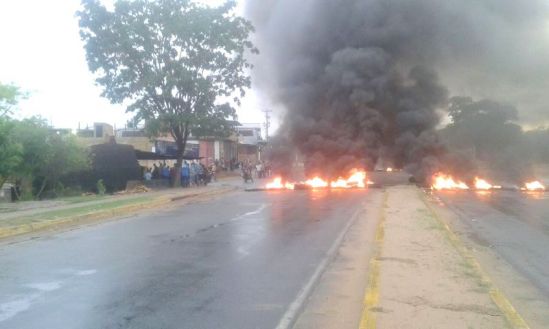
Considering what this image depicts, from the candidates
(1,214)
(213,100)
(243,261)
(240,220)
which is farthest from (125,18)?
(243,261)

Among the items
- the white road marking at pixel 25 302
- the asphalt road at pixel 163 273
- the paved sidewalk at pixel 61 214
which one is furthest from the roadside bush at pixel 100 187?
the white road marking at pixel 25 302

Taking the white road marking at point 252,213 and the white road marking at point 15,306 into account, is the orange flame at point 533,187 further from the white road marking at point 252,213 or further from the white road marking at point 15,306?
the white road marking at point 15,306

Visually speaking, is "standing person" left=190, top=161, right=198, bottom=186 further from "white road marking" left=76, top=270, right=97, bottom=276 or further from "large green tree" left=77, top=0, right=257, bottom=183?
"white road marking" left=76, top=270, right=97, bottom=276

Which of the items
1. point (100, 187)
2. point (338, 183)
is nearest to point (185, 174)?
point (100, 187)

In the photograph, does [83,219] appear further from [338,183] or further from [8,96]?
[338,183]

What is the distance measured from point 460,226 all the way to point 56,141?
15820 millimetres

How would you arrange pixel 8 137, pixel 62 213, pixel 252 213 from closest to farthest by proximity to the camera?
pixel 62 213
pixel 252 213
pixel 8 137

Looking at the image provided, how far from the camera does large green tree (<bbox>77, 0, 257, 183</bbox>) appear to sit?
27156mm

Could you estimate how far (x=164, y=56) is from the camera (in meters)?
27.9

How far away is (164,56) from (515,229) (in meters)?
19.6

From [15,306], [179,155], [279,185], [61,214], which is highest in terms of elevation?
[179,155]

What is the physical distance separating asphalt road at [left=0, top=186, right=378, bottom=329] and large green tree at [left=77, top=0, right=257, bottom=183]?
14.6 metres

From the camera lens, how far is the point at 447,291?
6.29 metres

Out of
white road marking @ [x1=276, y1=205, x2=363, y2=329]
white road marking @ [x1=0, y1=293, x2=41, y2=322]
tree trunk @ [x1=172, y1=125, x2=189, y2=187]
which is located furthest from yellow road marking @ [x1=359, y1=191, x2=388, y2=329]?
tree trunk @ [x1=172, y1=125, x2=189, y2=187]
